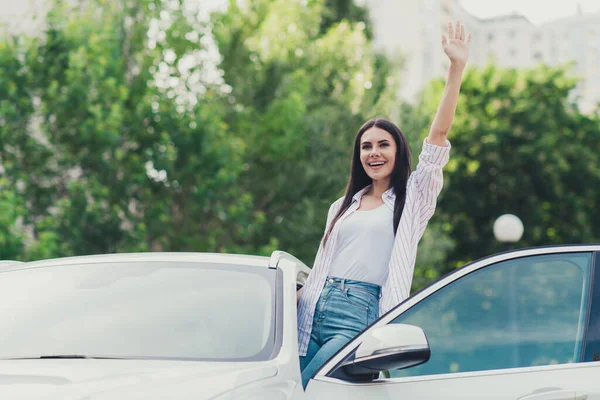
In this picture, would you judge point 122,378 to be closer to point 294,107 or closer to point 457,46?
point 457,46

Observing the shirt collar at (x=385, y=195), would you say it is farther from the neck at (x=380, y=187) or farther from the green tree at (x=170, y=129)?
the green tree at (x=170, y=129)

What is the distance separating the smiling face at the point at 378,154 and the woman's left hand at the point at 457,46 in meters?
0.44

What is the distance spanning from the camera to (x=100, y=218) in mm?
15820

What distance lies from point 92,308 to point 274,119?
671 inches

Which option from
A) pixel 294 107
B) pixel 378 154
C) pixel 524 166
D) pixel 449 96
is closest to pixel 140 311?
pixel 378 154

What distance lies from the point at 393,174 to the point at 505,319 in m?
0.88

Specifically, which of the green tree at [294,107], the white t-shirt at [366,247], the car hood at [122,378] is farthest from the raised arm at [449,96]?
the green tree at [294,107]

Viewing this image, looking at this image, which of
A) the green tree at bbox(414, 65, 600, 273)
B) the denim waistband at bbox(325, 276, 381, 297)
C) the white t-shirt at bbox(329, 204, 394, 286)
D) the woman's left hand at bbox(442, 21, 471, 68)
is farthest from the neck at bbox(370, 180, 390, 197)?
the green tree at bbox(414, 65, 600, 273)

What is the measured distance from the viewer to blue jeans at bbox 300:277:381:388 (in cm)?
335

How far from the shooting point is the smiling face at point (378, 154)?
3.83m

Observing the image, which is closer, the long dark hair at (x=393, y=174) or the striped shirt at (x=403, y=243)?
the striped shirt at (x=403, y=243)

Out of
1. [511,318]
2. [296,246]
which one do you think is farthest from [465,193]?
[511,318]

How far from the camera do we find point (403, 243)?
3.42 meters

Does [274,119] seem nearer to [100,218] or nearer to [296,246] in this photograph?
[296,246]
